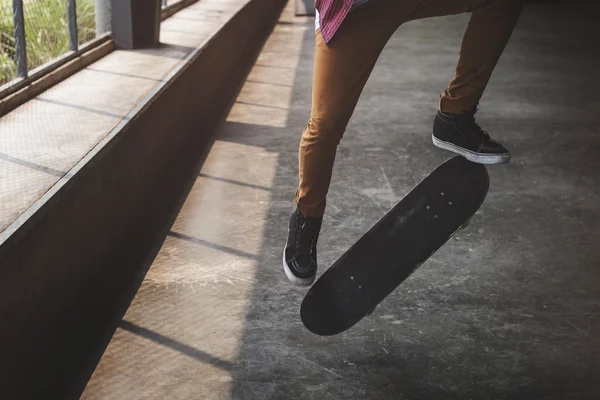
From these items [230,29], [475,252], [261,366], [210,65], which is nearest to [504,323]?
[475,252]

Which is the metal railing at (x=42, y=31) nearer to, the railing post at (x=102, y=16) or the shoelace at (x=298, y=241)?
the railing post at (x=102, y=16)

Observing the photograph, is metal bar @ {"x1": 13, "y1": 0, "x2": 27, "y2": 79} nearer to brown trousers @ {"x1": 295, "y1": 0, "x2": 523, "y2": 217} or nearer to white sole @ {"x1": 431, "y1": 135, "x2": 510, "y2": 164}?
brown trousers @ {"x1": 295, "y1": 0, "x2": 523, "y2": 217}

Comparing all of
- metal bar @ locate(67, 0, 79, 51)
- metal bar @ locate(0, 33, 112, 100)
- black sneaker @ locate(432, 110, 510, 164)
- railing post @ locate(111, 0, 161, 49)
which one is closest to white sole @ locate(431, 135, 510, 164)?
black sneaker @ locate(432, 110, 510, 164)

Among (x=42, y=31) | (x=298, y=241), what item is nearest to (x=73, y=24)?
(x=42, y=31)

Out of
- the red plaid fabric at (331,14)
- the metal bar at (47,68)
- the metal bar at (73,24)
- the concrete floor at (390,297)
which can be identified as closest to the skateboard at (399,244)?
the concrete floor at (390,297)

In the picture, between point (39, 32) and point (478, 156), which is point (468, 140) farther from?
point (39, 32)

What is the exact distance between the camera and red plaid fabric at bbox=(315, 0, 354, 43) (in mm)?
2076

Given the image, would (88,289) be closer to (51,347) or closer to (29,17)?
(51,347)

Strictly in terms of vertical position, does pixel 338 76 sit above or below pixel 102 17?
above

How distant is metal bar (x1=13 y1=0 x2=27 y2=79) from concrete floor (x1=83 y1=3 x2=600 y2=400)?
104 centimetres

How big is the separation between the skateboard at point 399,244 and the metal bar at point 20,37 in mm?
1877

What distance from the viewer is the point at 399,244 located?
2.62 m

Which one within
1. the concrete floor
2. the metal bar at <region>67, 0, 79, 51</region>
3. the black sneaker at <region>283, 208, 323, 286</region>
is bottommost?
the concrete floor

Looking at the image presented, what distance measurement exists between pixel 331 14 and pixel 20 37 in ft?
6.47
